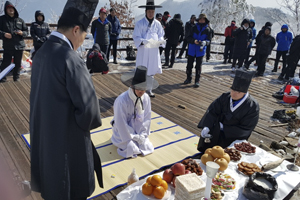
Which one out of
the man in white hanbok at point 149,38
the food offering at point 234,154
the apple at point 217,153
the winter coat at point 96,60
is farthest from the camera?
the man in white hanbok at point 149,38

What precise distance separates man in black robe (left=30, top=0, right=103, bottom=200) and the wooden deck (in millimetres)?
1146

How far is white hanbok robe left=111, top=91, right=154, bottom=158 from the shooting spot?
3.60 m

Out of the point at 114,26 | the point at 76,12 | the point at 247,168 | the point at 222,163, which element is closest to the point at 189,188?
the point at 222,163

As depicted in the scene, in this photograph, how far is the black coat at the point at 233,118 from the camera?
323 centimetres

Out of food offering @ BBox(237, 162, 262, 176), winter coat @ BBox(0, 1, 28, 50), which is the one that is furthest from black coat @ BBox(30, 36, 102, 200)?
winter coat @ BBox(0, 1, 28, 50)

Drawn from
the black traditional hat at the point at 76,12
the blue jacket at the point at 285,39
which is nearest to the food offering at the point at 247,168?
the black traditional hat at the point at 76,12

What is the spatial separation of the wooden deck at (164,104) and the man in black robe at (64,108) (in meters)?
1.15

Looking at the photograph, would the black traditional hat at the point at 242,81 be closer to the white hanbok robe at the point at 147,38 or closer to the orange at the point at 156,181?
the orange at the point at 156,181

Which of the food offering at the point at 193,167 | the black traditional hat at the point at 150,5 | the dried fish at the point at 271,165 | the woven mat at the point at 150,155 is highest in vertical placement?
the black traditional hat at the point at 150,5

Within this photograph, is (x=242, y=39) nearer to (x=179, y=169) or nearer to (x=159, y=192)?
(x=179, y=169)

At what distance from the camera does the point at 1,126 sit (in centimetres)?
430

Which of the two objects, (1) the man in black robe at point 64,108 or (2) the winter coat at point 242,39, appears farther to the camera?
(2) the winter coat at point 242,39

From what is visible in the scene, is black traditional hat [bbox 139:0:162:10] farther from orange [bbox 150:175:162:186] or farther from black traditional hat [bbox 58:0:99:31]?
orange [bbox 150:175:162:186]

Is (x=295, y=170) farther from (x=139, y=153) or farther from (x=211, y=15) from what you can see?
(x=211, y=15)
